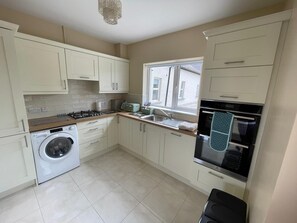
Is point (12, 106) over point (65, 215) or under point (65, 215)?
over

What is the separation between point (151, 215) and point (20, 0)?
2997 millimetres

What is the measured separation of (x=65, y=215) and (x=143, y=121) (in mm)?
1572

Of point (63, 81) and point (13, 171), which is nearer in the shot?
point (13, 171)

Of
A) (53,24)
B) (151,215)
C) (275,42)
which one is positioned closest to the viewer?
(275,42)

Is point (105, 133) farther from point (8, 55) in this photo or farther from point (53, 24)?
point (53, 24)

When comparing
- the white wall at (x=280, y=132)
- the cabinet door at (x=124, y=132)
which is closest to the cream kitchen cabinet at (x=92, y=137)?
the cabinet door at (x=124, y=132)

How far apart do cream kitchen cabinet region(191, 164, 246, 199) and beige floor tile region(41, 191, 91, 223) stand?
146 centimetres

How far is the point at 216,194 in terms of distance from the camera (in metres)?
1.27

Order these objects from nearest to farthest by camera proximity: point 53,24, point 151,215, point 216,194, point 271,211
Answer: point 271,211
point 216,194
point 151,215
point 53,24

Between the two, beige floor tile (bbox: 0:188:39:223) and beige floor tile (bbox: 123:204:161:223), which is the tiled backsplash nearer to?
beige floor tile (bbox: 0:188:39:223)

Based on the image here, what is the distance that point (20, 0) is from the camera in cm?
155

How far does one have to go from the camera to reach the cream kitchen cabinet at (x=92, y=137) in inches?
91.1

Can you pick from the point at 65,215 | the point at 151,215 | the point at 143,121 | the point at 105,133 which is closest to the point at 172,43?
the point at 143,121

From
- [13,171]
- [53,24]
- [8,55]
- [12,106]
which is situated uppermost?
[53,24]
